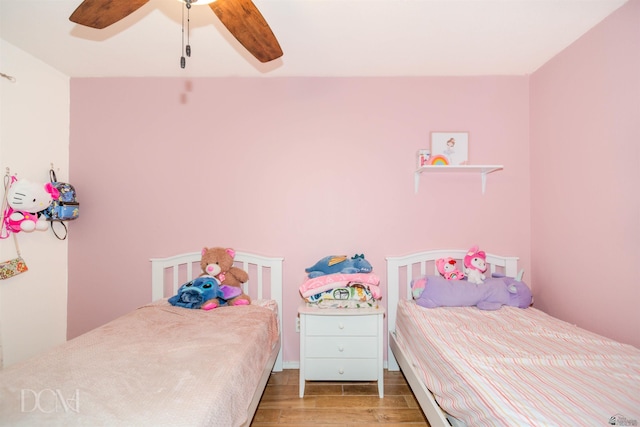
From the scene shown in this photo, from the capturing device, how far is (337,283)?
231 centimetres

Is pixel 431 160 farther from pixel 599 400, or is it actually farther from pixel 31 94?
pixel 31 94

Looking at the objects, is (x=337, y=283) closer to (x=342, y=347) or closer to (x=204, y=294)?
(x=342, y=347)

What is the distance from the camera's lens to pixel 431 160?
259 cm

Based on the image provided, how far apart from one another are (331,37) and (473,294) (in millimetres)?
2083

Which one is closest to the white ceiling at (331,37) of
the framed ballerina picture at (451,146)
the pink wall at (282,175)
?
the pink wall at (282,175)

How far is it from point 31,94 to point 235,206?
Result: 175cm

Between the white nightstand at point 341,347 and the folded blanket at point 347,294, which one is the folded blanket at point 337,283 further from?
the white nightstand at point 341,347

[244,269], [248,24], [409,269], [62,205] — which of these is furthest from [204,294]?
[248,24]

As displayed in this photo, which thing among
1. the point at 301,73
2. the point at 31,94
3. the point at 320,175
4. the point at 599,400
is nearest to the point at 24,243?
the point at 31,94

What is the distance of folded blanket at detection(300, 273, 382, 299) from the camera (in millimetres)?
2311

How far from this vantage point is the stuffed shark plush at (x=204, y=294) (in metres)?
2.27

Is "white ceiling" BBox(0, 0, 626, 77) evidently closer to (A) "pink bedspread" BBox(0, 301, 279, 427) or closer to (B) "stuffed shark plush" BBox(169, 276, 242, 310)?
(B) "stuffed shark plush" BBox(169, 276, 242, 310)

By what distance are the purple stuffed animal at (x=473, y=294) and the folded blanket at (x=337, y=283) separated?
0.37m

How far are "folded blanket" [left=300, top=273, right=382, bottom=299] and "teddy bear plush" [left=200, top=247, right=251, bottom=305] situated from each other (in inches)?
21.5
